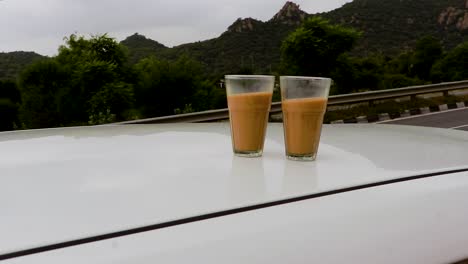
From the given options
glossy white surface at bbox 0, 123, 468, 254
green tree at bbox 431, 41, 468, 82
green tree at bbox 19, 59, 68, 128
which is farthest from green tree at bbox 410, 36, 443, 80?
→ glossy white surface at bbox 0, 123, 468, 254

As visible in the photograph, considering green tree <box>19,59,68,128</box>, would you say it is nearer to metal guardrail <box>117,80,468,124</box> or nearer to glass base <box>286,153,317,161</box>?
metal guardrail <box>117,80,468,124</box>

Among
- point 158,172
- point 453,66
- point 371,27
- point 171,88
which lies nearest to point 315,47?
point 171,88

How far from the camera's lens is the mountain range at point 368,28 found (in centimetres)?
2888

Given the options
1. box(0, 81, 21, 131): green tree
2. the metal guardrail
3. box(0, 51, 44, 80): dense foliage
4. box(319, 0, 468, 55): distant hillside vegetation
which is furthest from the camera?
box(319, 0, 468, 55): distant hillside vegetation

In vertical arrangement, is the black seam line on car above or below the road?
above

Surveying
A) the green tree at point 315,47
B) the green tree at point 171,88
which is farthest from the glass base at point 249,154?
the green tree at point 315,47

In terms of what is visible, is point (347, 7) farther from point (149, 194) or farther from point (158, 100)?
point (149, 194)

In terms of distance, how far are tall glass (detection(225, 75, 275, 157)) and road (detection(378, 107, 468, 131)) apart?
8.21 meters

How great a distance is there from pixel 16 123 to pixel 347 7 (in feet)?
90.5

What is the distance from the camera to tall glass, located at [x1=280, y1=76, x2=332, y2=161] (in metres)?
1.16

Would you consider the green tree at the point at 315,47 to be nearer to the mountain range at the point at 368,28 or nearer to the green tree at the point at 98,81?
the green tree at the point at 98,81

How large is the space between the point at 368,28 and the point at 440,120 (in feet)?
87.0

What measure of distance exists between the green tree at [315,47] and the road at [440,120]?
26.2 feet

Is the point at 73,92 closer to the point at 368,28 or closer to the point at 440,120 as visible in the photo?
the point at 440,120
